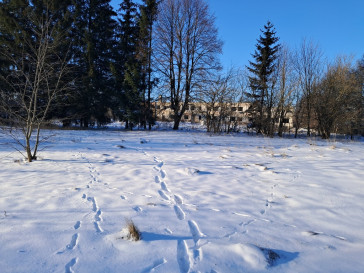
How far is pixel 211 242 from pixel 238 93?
2076 centimetres

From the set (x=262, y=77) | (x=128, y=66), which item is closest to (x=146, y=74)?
(x=128, y=66)

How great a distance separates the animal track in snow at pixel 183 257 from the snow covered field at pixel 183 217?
0.01 meters

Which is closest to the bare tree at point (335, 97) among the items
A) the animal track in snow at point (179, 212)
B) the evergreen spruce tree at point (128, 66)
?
the evergreen spruce tree at point (128, 66)

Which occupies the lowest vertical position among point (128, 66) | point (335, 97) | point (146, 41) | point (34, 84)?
point (34, 84)

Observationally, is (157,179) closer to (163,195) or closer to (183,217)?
(163,195)

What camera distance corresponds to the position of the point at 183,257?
78.7 inches

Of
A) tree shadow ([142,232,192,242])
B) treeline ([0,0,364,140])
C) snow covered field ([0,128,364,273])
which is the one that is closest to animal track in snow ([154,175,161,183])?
snow covered field ([0,128,364,273])

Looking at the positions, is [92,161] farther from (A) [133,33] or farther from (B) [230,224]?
(A) [133,33]

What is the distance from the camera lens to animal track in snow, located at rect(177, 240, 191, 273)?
187 cm

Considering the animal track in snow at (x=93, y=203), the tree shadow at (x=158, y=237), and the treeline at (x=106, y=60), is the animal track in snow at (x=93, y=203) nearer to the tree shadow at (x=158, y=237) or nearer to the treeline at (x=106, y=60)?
the tree shadow at (x=158, y=237)

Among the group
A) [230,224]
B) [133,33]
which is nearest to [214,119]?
[133,33]

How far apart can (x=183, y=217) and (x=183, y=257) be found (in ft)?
2.63

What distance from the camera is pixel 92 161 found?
6031mm

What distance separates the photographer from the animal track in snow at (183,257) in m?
1.87
